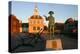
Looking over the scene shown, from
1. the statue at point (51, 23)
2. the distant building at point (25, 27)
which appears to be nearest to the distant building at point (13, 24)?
the distant building at point (25, 27)

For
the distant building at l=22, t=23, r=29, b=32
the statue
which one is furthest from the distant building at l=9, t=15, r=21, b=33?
the statue

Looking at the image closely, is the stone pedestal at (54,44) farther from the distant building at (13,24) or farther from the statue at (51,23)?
the distant building at (13,24)

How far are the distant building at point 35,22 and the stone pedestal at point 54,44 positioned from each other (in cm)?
17

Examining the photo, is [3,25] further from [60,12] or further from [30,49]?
[60,12]

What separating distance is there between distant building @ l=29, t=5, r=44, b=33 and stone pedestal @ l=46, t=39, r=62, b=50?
167 mm

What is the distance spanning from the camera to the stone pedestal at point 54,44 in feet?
5.50

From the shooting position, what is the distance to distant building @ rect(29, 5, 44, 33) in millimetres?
1618

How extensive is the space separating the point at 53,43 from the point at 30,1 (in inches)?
18.7

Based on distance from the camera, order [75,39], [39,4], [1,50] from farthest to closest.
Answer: [75,39] → [39,4] → [1,50]

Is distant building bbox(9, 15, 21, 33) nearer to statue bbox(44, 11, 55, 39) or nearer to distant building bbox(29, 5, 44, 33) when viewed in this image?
distant building bbox(29, 5, 44, 33)

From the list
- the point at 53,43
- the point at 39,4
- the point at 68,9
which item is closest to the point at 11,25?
the point at 39,4

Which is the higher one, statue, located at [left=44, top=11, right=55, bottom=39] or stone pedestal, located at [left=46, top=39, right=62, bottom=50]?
statue, located at [left=44, top=11, right=55, bottom=39]

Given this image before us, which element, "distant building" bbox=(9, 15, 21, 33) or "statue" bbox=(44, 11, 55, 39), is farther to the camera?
"statue" bbox=(44, 11, 55, 39)

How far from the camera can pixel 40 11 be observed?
1.65m
